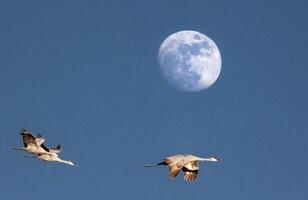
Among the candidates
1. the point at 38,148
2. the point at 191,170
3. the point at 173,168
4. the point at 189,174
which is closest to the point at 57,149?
the point at 38,148

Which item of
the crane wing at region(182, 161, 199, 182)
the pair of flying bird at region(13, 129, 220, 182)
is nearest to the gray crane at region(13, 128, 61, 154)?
the pair of flying bird at region(13, 129, 220, 182)

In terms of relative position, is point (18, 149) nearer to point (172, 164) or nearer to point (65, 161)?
point (65, 161)

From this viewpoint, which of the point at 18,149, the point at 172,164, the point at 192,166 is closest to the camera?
the point at 172,164

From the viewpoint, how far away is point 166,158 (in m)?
60.3

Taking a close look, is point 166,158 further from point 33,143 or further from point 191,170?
point 33,143

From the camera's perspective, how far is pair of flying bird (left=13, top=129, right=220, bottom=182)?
59.6m

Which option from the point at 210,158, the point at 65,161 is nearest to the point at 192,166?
the point at 210,158

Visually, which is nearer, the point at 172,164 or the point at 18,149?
the point at 172,164

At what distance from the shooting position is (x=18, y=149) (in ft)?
250

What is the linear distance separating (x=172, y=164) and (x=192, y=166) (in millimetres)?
6198

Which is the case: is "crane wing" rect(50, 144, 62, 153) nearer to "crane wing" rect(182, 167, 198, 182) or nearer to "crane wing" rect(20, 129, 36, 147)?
"crane wing" rect(20, 129, 36, 147)

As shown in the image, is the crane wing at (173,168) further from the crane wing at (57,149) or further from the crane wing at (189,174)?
the crane wing at (57,149)

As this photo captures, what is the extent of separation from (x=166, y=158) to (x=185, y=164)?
60.3 inches

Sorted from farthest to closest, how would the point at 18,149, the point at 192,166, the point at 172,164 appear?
1. the point at 18,149
2. the point at 192,166
3. the point at 172,164
